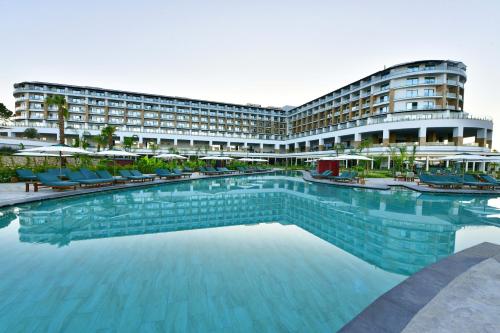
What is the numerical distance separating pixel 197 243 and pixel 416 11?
70.4 ft

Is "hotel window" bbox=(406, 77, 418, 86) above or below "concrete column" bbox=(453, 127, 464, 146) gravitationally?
above

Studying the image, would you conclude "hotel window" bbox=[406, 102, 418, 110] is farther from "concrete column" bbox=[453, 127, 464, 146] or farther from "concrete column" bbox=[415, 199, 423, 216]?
"concrete column" bbox=[415, 199, 423, 216]

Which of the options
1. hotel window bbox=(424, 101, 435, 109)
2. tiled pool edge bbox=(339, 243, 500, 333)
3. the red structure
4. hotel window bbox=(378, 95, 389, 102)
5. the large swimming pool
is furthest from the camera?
hotel window bbox=(378, 95, 389, 102)

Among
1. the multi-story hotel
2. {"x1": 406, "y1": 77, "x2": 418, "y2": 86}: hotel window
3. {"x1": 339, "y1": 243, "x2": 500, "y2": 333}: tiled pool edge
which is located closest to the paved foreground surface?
{"x1": 339, "y1": 243, "x2": 500, "y2": 333}: tiled pool edge

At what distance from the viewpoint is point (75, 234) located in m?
6.18

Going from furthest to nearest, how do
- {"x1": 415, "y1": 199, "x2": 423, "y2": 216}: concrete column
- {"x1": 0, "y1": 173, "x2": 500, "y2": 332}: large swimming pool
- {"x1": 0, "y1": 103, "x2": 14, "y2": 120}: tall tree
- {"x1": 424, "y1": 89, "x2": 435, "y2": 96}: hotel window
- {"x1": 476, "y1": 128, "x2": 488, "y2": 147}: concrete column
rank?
{"x1": 0, "y1": 103, "x2": 14, "y2": 120}: tall tree, {"x1": 424, "y1": 89, "x2": 435, "y2": 96}: hotel window, {"x1": 476, "y1": 128, "x2": 488, "y2": 147}: concrete column, {"x1": 415, "y1": 199, "x2": 423, "y2": 216}: concrete column, {"x1": 0, "y1": 173, "x2": 500, "y2": 332}: large swimming pool

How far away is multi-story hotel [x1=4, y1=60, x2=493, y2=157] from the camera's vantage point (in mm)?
37812

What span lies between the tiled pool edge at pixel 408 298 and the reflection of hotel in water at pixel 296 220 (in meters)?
0.75

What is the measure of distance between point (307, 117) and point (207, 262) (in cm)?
6798

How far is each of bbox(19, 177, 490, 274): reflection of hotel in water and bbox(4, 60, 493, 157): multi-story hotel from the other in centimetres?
3149

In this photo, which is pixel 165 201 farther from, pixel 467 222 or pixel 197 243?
pixel 467 222

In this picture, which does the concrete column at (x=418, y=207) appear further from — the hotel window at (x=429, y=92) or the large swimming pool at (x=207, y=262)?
the hotel window at (x=429, y=92)

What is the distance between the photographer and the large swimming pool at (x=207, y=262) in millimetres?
2965

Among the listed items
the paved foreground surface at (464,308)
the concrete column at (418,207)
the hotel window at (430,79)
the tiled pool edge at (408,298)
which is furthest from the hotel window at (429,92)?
the paved foreground surface at (464,308)
